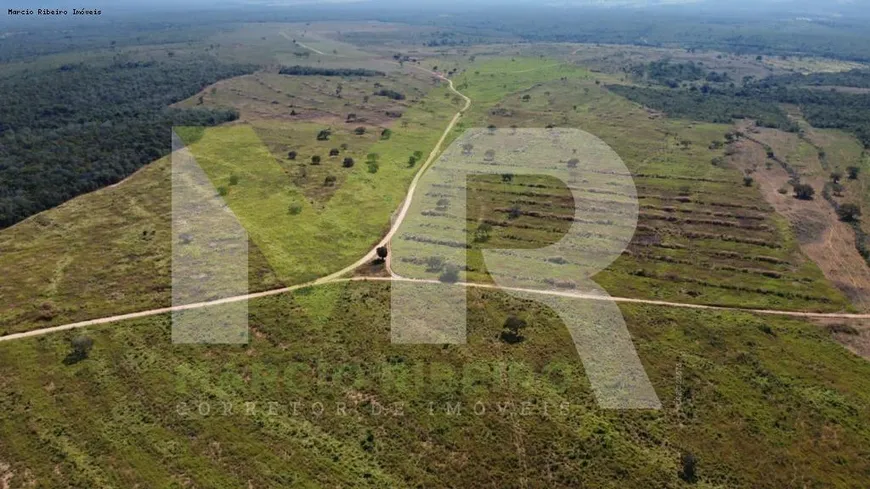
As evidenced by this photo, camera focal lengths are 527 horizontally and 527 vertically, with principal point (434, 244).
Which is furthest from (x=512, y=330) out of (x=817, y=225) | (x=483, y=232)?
(x=817, y=225)

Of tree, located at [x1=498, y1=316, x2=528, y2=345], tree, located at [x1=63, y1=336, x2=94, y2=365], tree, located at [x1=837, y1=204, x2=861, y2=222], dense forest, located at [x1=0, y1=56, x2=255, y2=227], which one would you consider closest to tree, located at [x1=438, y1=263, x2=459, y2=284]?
tree, located at [x1=498, y1=316, x2=528, y2=345]

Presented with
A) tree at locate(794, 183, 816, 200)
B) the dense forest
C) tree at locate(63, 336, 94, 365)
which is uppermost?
the dense forest

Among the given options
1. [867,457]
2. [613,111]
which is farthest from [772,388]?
[613,111]

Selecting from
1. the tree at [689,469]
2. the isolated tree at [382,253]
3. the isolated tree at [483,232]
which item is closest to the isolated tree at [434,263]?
the isolated tree at [382,253]

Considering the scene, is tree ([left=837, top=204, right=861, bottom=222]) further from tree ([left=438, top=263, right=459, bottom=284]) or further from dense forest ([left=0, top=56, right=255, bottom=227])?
dense forest ([left=0, top=56, right=255, bottom=227])

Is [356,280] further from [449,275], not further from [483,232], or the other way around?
[483,232]

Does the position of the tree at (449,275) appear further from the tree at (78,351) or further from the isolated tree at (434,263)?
the tree at (78,351)
